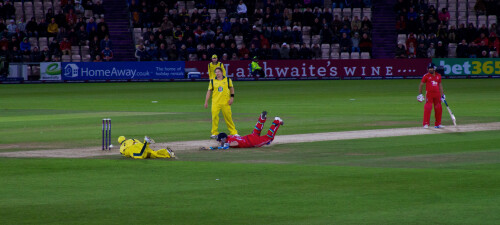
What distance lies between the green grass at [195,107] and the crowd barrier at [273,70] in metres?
1.79

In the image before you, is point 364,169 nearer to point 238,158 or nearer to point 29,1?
point 238,158

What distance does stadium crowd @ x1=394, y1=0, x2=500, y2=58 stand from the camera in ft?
163

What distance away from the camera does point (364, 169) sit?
14.2 meters

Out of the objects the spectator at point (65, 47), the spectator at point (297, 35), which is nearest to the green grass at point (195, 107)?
the spectator at point (65, 47)

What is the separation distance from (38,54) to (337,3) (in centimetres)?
1895

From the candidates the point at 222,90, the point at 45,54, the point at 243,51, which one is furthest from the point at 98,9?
the point at 222,90

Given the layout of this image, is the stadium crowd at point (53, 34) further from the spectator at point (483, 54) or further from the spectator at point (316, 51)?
the spectator at point (483, 54)

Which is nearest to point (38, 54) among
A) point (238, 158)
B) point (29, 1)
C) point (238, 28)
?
point (29, 1)

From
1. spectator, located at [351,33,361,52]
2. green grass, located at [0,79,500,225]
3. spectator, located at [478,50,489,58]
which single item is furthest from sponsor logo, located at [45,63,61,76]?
spectator, located at [478,50,489,58]

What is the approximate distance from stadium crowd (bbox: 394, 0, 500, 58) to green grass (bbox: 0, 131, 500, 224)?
33.1 meters

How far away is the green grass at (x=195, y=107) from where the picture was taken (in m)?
22.3

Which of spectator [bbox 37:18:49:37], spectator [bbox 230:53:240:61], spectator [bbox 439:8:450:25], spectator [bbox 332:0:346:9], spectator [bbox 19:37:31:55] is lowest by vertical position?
spectator [bbox 230:53:240:61]

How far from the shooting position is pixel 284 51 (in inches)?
1957

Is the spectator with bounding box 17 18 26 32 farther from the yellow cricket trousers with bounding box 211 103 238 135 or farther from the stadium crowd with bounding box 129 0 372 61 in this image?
the yellow cricket trousers with bounding box 211 103 238 135
